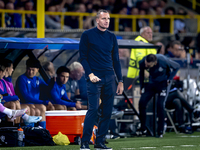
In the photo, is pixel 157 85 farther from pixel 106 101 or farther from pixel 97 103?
pixel 97 103

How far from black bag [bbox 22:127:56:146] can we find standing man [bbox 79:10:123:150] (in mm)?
1873

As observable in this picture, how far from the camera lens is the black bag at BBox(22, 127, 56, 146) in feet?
26.8

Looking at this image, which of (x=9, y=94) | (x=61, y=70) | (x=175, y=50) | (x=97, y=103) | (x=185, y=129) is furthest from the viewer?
(x=175, y=50)

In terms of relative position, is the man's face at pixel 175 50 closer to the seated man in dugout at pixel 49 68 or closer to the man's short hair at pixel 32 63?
the seated man in dugout at pixel 49 68

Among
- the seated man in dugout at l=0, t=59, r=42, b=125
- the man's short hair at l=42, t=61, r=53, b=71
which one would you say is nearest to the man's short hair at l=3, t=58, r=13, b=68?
the seated man in dugout at l=0, t=59, r=42, b=125

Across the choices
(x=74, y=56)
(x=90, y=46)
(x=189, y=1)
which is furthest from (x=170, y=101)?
(x=189, y=1)

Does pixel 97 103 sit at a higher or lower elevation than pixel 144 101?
higher

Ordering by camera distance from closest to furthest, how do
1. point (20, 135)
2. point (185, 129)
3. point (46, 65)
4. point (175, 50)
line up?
point (20, 135) → point (46, 65) → point (185, 129) → point (175, 50)

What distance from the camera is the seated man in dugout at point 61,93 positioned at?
30.6 ft

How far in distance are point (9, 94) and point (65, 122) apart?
1.13 meters

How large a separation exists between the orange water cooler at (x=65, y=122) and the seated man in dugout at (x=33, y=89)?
0.79ft

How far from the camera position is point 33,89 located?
9.11 metres

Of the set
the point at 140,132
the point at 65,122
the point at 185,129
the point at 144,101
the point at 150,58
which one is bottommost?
the point at 185,129

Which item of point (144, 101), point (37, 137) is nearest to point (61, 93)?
point (37, 137)
